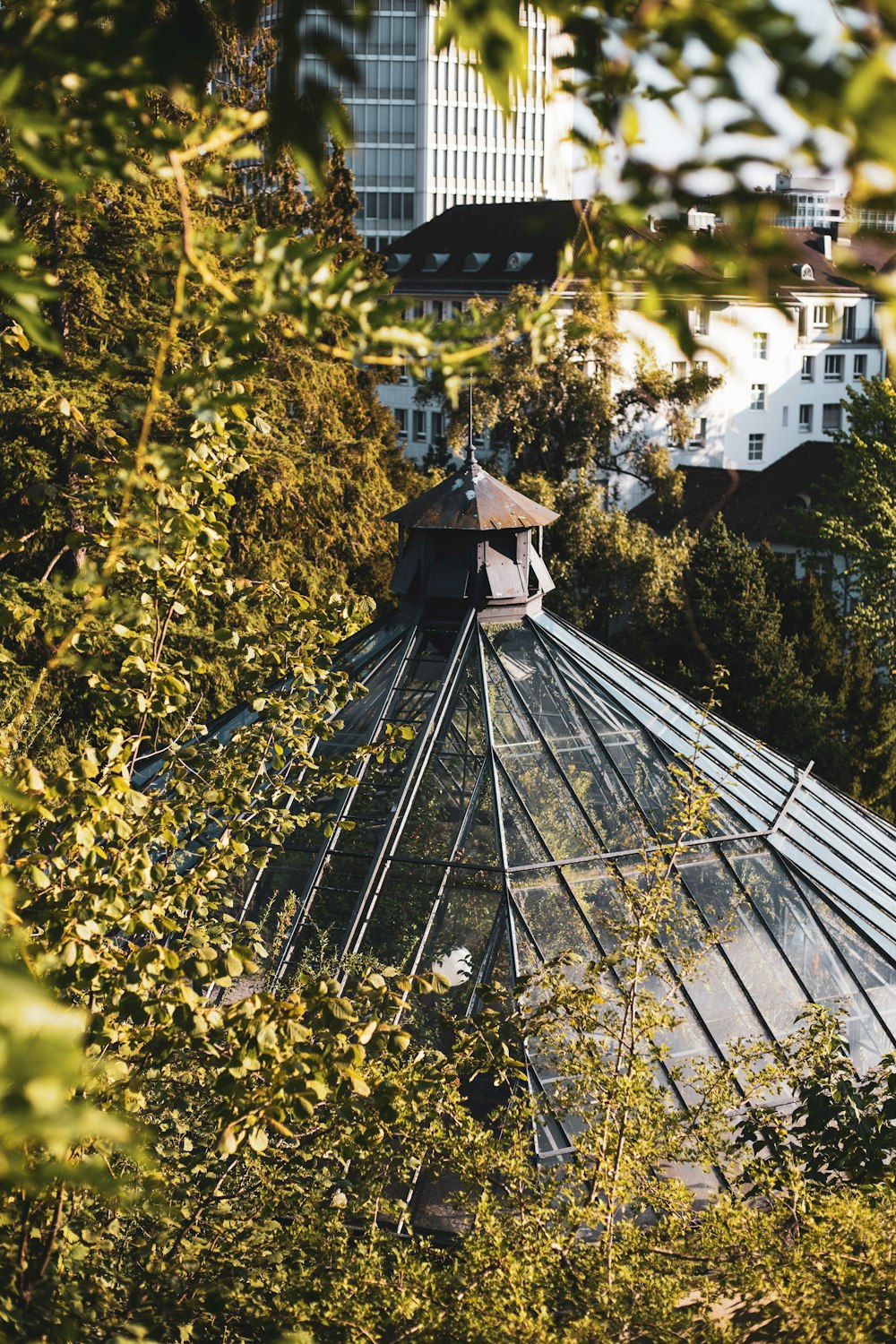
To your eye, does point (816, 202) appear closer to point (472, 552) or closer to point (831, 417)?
point (831, 417)

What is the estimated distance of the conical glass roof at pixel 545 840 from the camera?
1044cm

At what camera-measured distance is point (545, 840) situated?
10961 mm

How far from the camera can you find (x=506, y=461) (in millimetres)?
38562

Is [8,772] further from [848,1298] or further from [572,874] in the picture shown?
[572,874]

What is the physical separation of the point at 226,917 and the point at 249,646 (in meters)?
1.20

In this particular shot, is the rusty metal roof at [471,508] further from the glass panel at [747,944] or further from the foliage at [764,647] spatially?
the foliage at [764,647]

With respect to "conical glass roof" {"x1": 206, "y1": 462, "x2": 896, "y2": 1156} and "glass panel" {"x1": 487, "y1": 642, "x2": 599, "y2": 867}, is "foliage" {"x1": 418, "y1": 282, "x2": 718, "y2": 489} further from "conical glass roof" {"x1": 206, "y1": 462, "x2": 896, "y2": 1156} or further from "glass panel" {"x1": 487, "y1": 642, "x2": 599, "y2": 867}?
"glass panel" {"x1": 487, "y1": 642, "x2": 599, "y2": 867}

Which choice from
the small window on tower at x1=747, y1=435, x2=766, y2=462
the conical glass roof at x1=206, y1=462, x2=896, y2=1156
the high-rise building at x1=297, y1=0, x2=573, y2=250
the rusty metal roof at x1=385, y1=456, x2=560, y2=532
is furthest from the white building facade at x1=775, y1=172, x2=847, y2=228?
the conical glass roof at x1=206, y1=462, x2=896, y2=1156

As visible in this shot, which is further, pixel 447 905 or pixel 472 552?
pixel 472 552

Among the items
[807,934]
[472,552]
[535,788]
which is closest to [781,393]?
[472,552]

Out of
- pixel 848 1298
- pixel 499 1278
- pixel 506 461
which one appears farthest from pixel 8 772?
pixel 506 461

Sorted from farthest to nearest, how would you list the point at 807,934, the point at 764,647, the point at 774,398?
the point at 774,398
the point at 764,647
the point at 807,934

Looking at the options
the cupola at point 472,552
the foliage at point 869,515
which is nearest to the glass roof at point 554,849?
the cupola at point 472,552

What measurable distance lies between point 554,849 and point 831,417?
170ft
